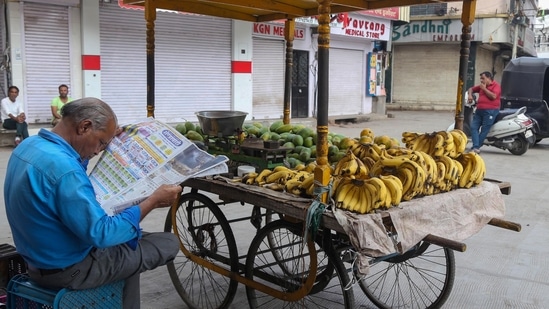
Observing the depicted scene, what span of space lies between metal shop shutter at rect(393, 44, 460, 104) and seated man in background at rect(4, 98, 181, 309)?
989 inches

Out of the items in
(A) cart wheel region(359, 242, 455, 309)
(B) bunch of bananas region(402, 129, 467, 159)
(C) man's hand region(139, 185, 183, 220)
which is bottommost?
(A) cart wheel region(359, 242, 455, 309)

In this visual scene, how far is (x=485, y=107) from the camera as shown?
430 inches

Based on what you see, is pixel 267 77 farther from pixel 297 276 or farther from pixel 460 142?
pixel 297 276

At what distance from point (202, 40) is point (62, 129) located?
12383 mm

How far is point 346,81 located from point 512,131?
9016 mm

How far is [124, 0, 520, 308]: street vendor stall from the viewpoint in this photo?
295cm

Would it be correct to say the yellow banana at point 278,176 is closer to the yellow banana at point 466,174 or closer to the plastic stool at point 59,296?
the yellow banana at point 466,174

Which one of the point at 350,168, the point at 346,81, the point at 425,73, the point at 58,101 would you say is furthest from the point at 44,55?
the point at 425,73

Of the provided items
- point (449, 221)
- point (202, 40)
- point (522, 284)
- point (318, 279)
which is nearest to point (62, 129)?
point (318, 279)

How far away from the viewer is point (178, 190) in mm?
2578

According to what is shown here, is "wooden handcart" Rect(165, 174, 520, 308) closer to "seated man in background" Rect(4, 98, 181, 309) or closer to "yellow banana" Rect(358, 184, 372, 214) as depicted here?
"yellow banana" Rect(358, 184, 372, 214)

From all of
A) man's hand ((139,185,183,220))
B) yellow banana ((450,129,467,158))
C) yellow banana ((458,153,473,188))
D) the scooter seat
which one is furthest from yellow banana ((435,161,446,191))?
the scooter seat

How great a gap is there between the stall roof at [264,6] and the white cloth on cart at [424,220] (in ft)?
5.54

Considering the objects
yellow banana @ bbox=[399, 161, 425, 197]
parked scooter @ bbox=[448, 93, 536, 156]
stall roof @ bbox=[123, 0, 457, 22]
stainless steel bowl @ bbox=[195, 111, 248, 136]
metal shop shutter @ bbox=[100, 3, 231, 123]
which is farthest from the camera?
metal shop shutter @ bbox=[100, 3, 231, 123]
